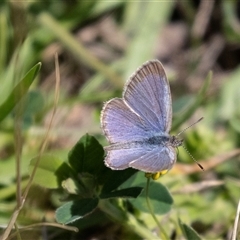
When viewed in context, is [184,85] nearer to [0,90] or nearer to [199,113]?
[199,113]

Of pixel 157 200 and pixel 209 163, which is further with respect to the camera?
pixel 209 163

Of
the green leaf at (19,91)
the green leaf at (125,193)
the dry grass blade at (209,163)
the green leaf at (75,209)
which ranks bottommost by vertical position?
the dry grass blade at (209,163)

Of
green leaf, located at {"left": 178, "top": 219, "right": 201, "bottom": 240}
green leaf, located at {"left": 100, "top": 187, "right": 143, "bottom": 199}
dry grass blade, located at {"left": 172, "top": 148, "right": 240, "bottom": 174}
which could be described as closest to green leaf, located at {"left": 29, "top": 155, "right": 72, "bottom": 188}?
green leaf, located at {"left": 100, "top": 187, "right": 143, "bottom": 199}

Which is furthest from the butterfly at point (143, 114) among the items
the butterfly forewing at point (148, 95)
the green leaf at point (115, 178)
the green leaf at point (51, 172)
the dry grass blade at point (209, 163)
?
the dry grass blade at point (209, 163)

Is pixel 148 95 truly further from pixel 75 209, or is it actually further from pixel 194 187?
pixel 194 187

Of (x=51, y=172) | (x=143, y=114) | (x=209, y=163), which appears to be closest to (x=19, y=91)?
(x=51, y=172)

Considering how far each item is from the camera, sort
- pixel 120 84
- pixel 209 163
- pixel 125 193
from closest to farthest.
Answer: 1. pixel 125 193
2. pixel 209 163
3. pixel 120 84

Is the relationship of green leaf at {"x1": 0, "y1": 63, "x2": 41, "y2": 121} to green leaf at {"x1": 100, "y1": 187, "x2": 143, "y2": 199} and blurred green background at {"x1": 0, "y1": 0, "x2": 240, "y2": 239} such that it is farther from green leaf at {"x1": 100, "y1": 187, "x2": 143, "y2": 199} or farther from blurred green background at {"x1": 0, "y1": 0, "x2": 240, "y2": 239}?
green leaf at {"x1": 100, "y1": 187, "x2": 143, "y2": 199}

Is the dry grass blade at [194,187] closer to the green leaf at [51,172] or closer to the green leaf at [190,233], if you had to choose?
the green leaf at [190,233]
